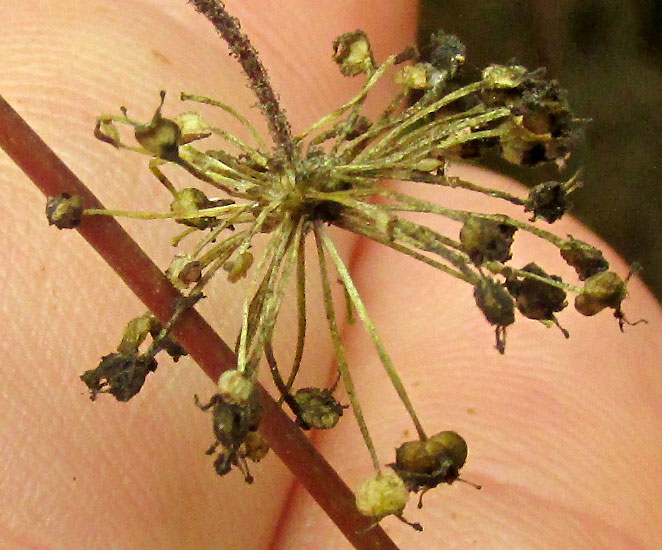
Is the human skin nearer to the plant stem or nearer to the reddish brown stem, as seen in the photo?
the reddish brown stem

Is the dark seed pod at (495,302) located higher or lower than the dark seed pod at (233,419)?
lower

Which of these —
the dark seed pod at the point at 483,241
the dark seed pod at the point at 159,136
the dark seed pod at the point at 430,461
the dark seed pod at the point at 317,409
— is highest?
the dark seed pod at the point at 159,136

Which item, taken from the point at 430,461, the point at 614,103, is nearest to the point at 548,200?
the point at 430,461

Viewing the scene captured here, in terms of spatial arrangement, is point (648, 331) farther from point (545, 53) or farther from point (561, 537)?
point (545, 53)

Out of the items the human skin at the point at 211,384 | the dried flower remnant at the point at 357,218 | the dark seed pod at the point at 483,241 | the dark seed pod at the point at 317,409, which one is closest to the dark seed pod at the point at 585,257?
the dried flower remnant at the point at 357,218

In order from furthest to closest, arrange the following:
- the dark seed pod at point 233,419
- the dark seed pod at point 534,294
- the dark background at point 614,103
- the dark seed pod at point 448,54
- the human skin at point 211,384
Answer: the dark background at point 614,103 < the human skin at point 211,384 < the dark seed pod at point 448,54 < the dark seed pod at point 534,294 < the dark seed pod at point 233,419

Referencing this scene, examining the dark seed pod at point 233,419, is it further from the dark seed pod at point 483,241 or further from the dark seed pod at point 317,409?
the dark seed pod at point 483,241

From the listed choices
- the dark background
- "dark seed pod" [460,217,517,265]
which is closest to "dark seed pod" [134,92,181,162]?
"dark seed pod" [460,217,517,265]

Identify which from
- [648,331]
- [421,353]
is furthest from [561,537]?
[648,331]
